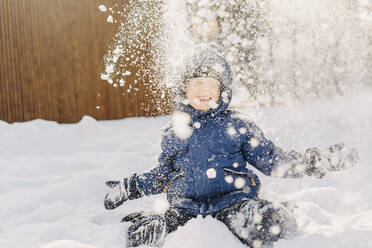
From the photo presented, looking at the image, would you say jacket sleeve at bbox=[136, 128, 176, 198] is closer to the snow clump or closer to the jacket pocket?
the snow clump

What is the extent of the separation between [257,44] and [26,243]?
5151 millimetres

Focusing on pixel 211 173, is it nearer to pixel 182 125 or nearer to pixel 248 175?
pixel 248 175

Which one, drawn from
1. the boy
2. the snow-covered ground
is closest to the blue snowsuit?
the boy

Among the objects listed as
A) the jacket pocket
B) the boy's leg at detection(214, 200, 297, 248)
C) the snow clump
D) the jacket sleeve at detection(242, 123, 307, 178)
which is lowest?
the boy's leg at detection(214, 200, 297, 248)

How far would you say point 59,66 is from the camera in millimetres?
6449

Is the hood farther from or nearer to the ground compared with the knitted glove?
farther from the ground

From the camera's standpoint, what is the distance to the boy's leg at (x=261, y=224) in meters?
1.58

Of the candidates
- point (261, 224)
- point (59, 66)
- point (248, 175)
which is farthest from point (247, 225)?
point (59, 66)

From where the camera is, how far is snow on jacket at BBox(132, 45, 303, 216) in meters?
1.83

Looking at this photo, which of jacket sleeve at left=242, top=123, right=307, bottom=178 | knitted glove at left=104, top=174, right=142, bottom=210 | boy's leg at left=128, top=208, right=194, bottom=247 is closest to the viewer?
boy's leg at left=128, top=208, right=194, bottom=247

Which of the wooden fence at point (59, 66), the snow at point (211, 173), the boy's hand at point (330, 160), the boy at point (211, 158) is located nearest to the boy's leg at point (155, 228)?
the boy at point (211, 158)

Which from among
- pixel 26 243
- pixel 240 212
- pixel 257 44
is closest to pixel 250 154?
pixel 240 212

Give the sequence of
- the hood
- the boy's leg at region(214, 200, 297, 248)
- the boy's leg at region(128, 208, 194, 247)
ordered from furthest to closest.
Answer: the hood < the boy's leg at region(128, 208, 194, 247) < the boy's leg at region(214, 200, 297, 248)

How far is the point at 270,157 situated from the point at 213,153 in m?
0.29
